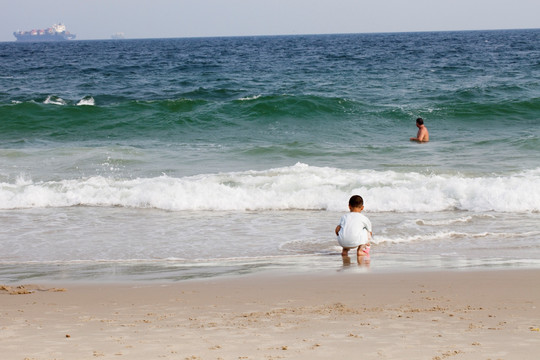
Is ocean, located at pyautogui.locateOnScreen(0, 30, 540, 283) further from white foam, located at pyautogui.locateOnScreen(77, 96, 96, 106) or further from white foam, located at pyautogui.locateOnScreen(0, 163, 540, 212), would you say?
white foam, located at pyautogui.locateOnScreen(77, 96, 96, 106)

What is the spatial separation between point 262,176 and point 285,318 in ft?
24.8

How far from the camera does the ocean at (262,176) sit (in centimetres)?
769

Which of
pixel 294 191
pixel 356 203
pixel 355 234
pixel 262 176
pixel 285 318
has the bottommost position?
pixel 285 318

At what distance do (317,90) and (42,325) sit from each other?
70.1ft

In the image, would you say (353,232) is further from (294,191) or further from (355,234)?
(294,191)

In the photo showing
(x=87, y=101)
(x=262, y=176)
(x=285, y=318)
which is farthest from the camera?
(x=87, y=101)

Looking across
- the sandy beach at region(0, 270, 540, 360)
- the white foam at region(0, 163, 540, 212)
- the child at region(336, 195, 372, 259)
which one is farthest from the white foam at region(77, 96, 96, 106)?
the sandy beach at region(0, 270, 540, 360)

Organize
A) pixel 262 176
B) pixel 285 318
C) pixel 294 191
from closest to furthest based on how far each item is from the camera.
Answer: pixel 285 318 < pixel 294 191 < pixel 262 176

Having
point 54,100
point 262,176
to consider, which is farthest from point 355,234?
point 54,100

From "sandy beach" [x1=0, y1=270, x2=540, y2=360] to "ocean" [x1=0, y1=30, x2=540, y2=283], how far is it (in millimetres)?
631

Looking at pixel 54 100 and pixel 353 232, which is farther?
pixel 54 100

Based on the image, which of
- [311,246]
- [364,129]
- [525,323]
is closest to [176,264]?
[311,246]

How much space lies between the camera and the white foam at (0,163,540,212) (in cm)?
1043

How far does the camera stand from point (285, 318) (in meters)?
4.93
